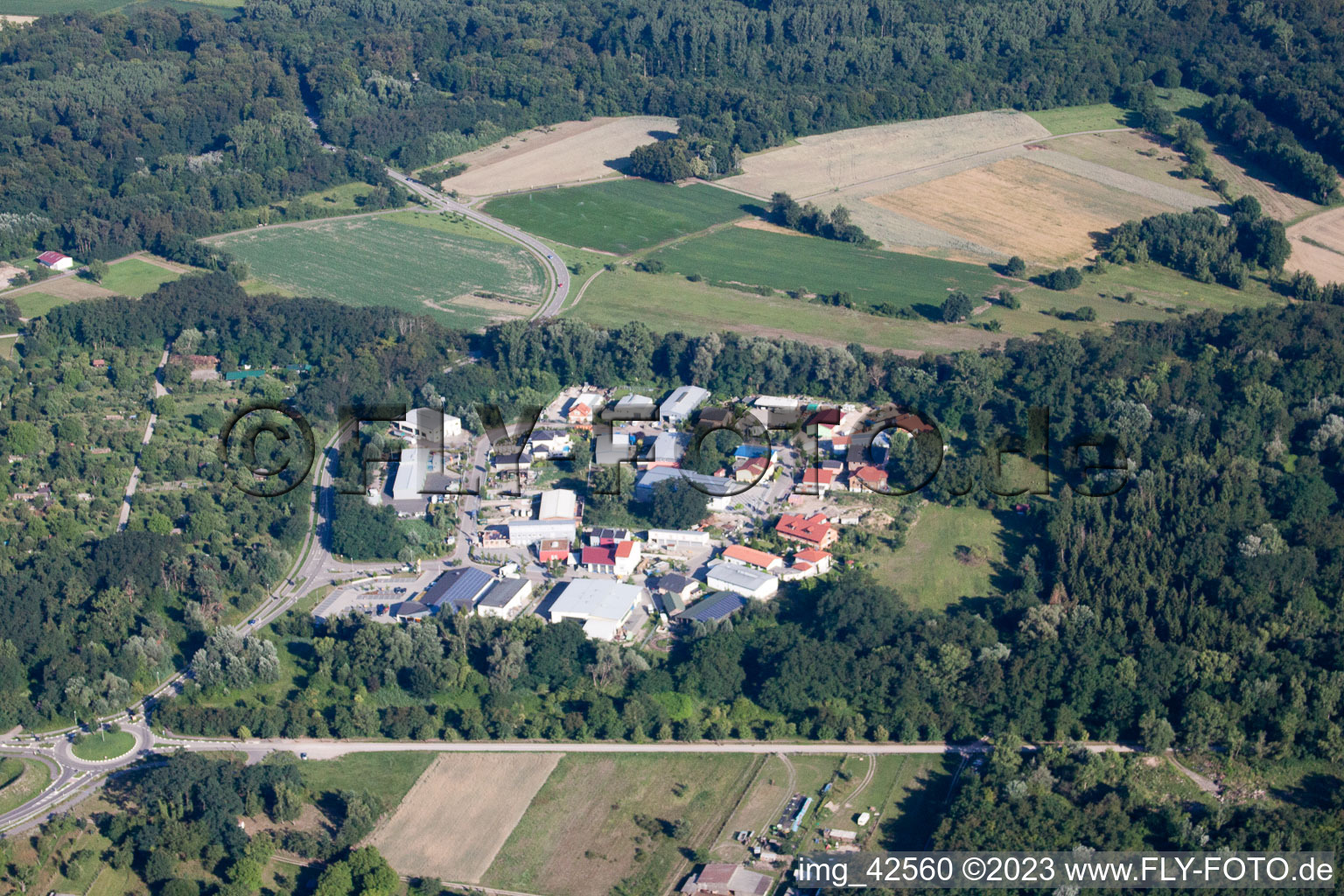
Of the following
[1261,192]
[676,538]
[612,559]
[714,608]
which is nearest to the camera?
[714,608]

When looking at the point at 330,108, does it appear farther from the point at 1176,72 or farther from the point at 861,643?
the point at 861,643

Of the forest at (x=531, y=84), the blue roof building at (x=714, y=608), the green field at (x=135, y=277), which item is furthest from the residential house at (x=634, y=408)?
the forest at (x=531, y=84)

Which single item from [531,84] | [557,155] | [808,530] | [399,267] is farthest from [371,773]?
[531,84]

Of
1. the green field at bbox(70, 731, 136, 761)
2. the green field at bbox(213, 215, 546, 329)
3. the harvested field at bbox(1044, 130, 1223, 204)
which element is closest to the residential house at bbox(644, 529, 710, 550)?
the green field at bbox(70, 731, 136, 761)

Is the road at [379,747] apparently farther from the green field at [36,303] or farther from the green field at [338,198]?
the green field at [338,198]

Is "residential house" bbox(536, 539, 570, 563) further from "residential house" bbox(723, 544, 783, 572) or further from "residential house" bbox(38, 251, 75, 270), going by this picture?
"residential house" bbox(38, 251, 75, 270)

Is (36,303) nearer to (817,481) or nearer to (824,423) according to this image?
(824,423)

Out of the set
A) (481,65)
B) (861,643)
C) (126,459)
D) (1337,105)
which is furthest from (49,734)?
(1337,105)
